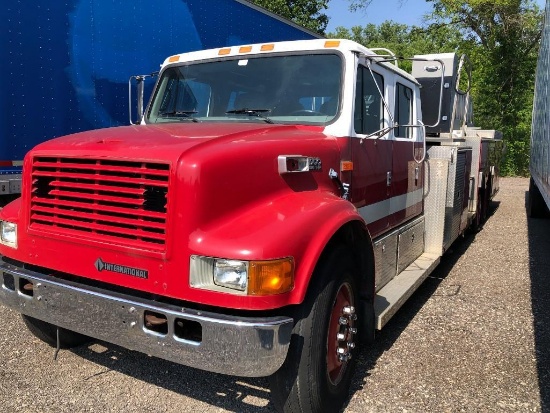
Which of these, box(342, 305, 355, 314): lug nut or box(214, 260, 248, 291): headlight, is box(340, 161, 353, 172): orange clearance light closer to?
box(342, 305, 355, 314): lug nut

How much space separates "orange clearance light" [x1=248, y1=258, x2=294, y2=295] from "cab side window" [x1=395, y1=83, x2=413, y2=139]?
2.32 metres

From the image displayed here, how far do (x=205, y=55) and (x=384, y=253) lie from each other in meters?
2.12

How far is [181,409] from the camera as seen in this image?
3035 millimetres

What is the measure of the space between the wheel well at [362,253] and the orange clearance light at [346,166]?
46 centimetres

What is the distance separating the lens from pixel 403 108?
4.56 metres

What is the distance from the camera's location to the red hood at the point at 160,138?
102 inches

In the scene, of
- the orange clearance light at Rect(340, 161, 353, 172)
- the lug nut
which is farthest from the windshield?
the lug nut

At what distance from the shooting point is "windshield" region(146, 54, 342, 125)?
354 cm

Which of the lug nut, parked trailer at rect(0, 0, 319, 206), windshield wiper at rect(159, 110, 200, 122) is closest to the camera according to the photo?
the lug nut

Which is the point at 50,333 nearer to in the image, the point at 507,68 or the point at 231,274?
the point at 231,274

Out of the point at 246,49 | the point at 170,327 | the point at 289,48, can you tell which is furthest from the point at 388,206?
the point at 170,327

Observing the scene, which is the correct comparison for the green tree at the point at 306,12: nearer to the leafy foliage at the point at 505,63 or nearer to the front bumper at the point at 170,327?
the leafy foliage at the point at 505,63

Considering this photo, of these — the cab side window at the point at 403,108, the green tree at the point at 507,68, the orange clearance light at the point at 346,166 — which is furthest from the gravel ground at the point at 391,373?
the green tree at the point at 507,68

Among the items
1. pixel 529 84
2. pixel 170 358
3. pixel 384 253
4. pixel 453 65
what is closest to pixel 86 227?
pixel 170 358
